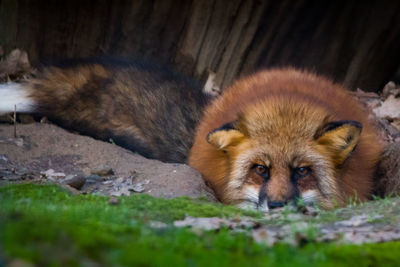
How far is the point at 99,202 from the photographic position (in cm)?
458

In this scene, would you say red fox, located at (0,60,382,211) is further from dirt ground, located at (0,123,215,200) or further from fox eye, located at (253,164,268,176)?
dirt ground, located at (0,123,215,200)

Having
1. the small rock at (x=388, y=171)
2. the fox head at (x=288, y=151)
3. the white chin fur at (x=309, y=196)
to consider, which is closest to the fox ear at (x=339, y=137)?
the fox head at (x=288, y=151)

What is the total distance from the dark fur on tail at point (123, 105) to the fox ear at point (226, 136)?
5.75ft

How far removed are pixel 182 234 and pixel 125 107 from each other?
16.1 ft

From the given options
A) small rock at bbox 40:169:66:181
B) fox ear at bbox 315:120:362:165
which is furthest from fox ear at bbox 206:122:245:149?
small rock at bbox 40:169:66:181

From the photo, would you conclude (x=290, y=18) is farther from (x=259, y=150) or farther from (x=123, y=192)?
(x=123, y=192)

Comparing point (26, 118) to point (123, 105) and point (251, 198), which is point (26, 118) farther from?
point (251, 198)

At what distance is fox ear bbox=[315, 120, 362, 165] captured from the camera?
532 centimetres

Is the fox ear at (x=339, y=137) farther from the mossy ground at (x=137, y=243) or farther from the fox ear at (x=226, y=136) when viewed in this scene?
the mossy ground at (x=137, y=243)

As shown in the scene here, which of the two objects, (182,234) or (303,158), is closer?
(182,234)

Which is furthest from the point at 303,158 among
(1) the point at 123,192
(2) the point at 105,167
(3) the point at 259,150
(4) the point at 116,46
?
(4) the point at 116,46

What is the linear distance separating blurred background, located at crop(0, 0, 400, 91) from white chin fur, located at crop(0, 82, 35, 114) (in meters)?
1.48

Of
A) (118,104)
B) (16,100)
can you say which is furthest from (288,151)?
(16,100)

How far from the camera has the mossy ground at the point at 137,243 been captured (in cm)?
212
